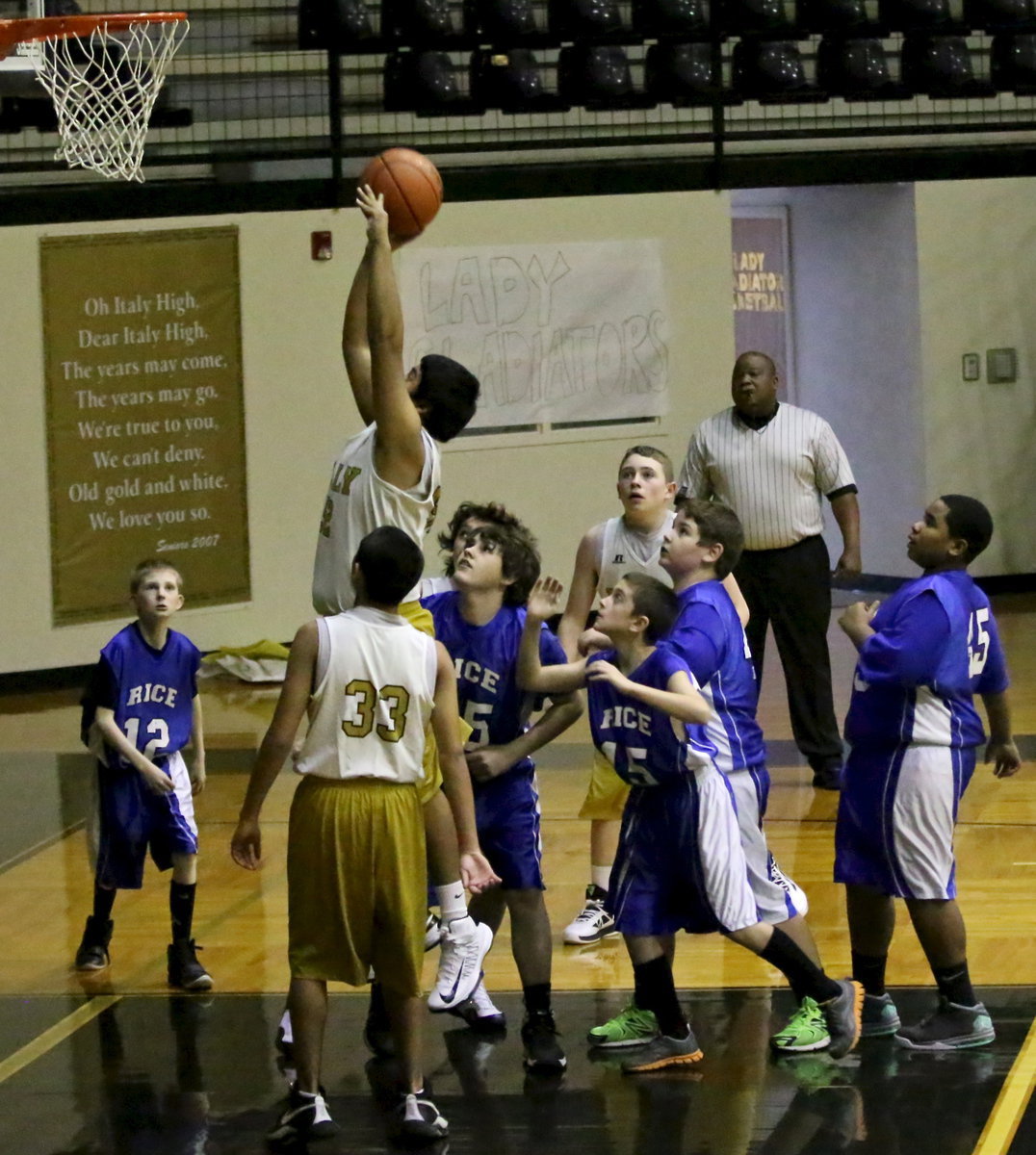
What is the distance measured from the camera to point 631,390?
12984 millimetres

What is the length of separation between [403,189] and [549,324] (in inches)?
301

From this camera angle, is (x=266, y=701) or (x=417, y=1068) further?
(x=266, y=701)

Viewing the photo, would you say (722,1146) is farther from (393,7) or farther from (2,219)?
(393,7)

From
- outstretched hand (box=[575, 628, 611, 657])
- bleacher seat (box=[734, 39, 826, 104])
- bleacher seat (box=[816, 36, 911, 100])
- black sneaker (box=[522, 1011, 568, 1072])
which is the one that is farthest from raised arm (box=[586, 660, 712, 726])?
bleacher seat (box=[816, 36, 911, 100])

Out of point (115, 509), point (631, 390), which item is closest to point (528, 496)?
point (631, 390)

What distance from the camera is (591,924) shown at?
6055mm

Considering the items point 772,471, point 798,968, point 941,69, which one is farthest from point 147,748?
point 941,69

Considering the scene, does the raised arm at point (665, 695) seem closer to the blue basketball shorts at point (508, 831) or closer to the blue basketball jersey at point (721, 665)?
the blue basketball jersey at point (721, 665)

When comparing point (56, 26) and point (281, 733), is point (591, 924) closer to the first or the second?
point (281, 733)

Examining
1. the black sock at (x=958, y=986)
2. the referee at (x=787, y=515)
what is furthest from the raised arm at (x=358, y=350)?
the referee at (x=787, y=515)

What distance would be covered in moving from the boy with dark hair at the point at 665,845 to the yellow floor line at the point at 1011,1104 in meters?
0.40

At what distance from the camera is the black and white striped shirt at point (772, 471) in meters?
8.03

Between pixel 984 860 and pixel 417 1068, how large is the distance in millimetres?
3003

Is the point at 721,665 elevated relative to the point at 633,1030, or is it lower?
elevated
